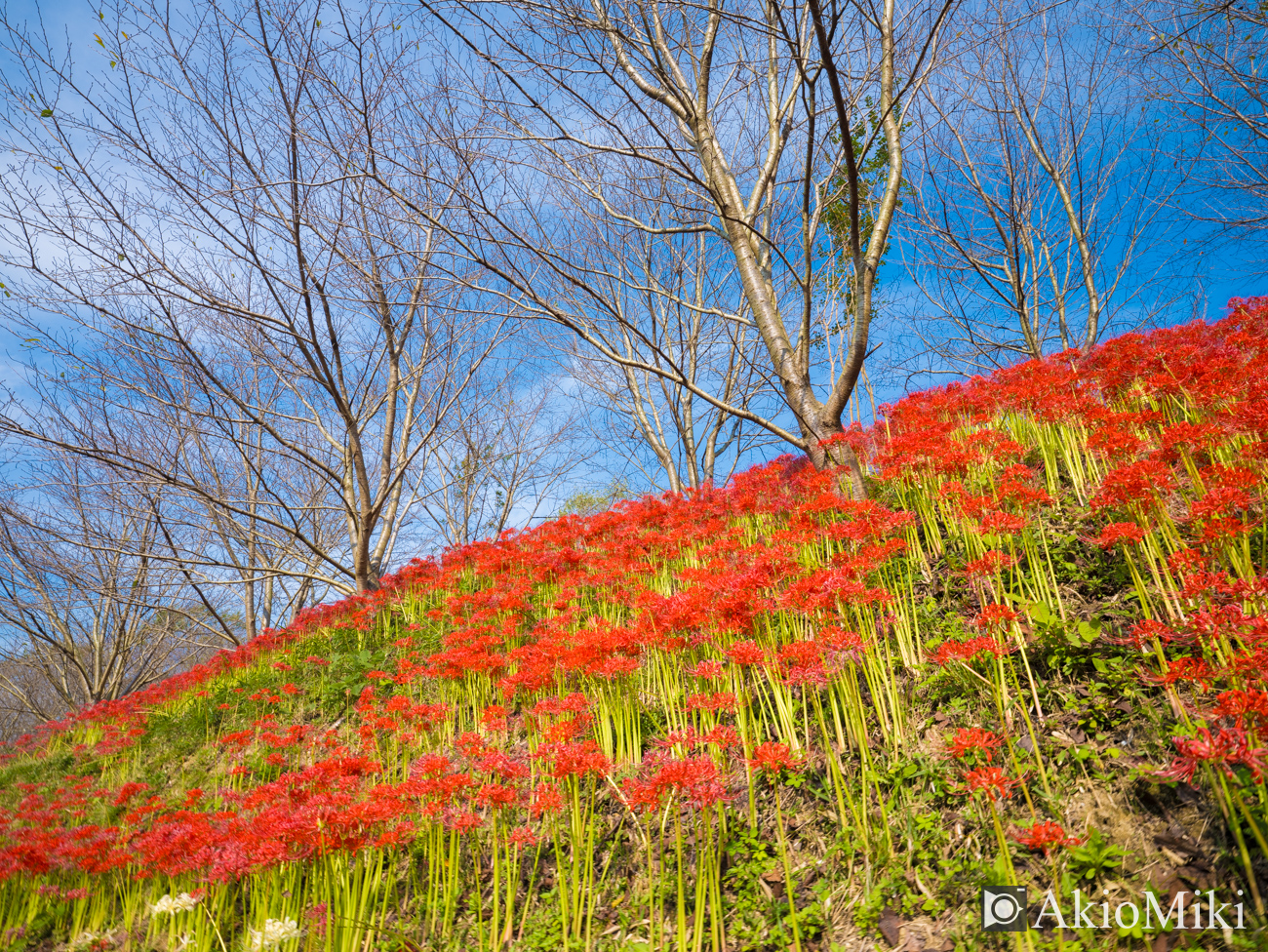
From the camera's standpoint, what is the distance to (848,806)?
9.25 ft

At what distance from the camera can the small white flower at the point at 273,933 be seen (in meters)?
2.74

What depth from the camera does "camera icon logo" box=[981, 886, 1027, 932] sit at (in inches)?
78.4

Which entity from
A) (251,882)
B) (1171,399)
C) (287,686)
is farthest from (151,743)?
(1171,399)

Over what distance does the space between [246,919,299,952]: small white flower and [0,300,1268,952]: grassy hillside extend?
15 millimetres

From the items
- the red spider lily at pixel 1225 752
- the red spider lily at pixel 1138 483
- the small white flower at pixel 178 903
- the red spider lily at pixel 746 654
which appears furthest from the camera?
the small white flower at pixel 178 903

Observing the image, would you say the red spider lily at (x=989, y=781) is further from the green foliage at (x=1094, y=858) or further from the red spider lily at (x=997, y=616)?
the red spider lily at (x=997, y=616)

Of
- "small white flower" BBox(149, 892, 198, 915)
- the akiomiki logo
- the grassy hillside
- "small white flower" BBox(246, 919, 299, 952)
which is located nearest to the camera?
A: the akiomiki logo

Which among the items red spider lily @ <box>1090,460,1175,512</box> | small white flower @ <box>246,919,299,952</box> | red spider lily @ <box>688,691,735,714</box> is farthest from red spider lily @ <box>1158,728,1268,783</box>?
small white flower @ <box>246,919,299,952</box>

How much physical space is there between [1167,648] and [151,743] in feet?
33.3

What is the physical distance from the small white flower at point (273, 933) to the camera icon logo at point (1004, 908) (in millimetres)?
3058

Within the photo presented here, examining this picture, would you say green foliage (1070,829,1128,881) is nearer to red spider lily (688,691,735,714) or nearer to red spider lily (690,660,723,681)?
red spider lily (688,691,735,714)

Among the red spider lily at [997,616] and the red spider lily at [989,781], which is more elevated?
the red spider lily at [997,616]

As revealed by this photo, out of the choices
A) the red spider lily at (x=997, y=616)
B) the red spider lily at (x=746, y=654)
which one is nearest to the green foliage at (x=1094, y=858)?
the red spider lily at (x=997, y=616)

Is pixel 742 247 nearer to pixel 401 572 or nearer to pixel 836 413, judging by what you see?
pixel 836 413
